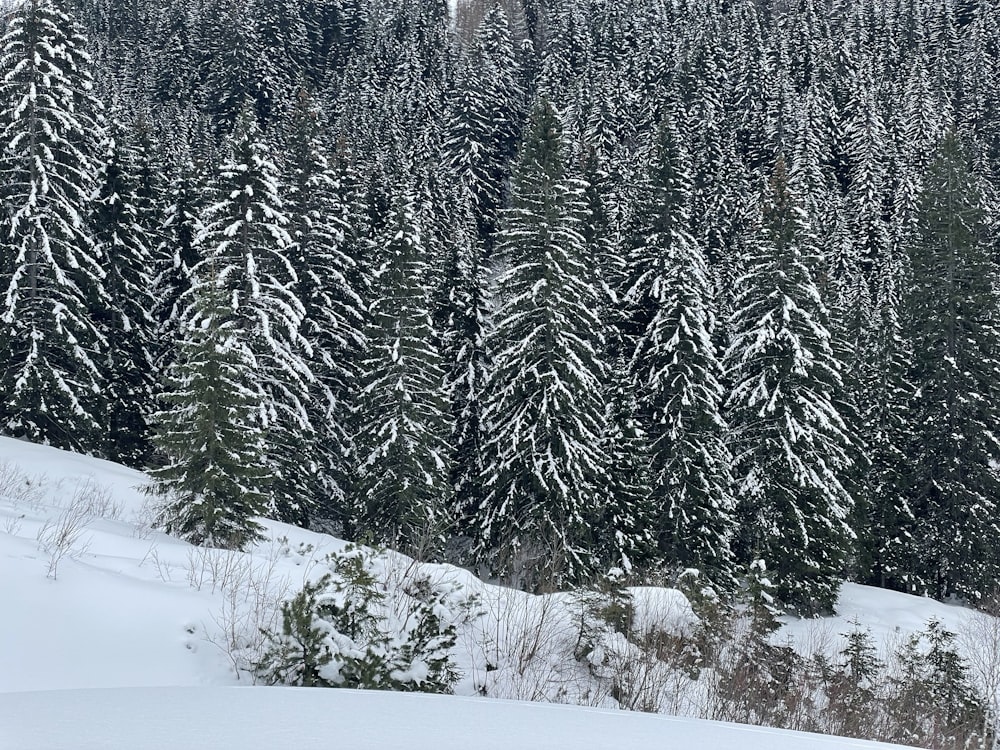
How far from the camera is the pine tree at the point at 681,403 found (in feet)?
78.5

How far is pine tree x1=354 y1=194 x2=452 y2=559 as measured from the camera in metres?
23.1

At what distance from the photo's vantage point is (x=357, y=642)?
5.36m

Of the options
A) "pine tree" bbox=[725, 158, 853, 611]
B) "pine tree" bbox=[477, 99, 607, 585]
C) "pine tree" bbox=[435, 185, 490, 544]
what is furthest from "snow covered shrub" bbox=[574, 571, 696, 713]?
"pine tree" bbox=[435, 185, 490, 544]

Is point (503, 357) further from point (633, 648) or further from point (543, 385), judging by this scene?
point (633, 648)

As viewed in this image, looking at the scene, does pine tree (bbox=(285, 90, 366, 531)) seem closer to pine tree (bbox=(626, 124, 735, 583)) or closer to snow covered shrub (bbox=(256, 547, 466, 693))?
pine tree (bbox=(626, 124, 735, 583))

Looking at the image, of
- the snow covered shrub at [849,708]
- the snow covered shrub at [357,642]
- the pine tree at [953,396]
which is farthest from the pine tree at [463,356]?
the snow covered shrub at [357,642]

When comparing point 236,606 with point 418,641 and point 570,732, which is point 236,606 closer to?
point 418,641

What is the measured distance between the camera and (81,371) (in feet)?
76.3

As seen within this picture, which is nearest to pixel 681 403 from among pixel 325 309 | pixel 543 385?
pixel 543 385

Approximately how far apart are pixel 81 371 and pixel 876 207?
5296 cm

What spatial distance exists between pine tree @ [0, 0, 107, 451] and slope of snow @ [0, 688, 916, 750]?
21.9 meters

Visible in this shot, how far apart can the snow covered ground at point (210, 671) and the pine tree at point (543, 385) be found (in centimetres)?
1374

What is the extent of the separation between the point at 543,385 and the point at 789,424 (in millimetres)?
9013

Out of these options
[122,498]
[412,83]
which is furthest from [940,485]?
[412,83]
